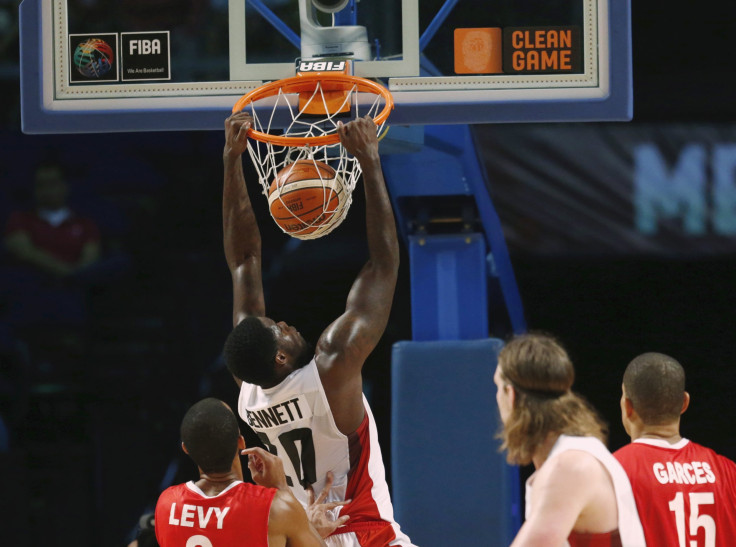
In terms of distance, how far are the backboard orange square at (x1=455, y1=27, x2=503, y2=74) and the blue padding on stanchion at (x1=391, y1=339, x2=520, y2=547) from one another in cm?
169

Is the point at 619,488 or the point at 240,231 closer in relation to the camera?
the point at 619,488

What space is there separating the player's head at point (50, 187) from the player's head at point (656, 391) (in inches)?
220

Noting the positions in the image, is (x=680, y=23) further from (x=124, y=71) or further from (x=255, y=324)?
(x=255, y=324)

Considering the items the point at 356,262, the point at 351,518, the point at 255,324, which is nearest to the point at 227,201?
the point at 255,324

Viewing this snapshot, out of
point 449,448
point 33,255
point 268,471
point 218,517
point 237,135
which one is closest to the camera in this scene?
point 218,517

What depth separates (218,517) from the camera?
2.96 meters

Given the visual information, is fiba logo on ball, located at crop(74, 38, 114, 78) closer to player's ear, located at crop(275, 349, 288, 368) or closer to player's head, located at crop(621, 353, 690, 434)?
player's ear, located at crop(275, 349, 288, 368)

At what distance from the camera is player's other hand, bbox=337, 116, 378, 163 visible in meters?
3.41

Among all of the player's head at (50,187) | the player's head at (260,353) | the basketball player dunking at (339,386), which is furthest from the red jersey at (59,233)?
the player's head at (260,353)

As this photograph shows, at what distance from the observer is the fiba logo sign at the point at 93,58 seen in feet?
13.9

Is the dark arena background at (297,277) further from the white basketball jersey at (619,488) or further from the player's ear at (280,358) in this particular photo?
the white basketball jersey at (619,488)

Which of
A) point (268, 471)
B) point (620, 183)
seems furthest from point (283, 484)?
point (620, 183)

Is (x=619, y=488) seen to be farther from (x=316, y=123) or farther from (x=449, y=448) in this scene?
(x=449, y=448)

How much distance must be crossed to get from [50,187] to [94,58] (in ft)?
11.9
